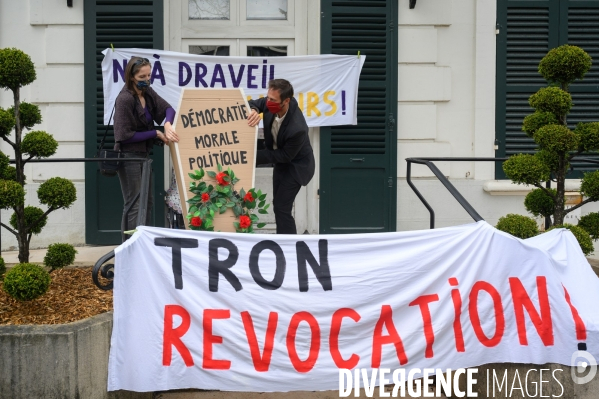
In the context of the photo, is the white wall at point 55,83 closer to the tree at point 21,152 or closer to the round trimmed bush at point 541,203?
the tree at point 21,152

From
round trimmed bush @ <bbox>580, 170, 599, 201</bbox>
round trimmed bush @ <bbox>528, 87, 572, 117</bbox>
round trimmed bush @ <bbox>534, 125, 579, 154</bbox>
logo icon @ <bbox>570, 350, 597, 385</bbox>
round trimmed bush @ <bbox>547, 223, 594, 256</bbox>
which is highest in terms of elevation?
round trimmed bush @ <bbox>528, 87, 572, 117</bbox>

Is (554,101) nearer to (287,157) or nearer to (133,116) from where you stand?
(287,157)

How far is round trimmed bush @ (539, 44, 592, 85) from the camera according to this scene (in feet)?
Answer: 19.2

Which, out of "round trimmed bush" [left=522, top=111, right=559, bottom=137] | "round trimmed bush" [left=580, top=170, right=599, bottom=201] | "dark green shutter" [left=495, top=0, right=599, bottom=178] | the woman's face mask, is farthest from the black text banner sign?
"dark green shutter" [left=495, top=0, right=599, bottom=178]

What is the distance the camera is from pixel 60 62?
8297 millimetres

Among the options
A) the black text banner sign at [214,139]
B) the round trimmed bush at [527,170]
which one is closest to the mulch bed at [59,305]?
the black text banner sign at [214,139]

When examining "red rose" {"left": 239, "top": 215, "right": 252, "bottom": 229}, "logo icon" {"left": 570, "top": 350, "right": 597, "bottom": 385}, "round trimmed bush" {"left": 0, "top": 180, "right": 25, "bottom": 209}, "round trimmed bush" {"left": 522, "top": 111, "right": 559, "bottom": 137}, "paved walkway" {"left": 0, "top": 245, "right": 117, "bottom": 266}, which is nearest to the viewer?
"logo icon" {"left": 570, "top": 350, "right": 597, "bottom": 385}

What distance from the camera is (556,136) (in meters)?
5.76

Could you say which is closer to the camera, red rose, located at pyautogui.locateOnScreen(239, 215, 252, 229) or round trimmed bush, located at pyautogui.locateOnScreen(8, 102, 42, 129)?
round trimmed bush, located at pyautogui.locateOnScreen(8, 102, 42, 129)

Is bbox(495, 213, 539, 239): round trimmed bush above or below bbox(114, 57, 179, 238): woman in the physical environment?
below

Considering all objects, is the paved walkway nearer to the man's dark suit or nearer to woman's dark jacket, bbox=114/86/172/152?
woman's dark jacket, bbox=114/86/172/152

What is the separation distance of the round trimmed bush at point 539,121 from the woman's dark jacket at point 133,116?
2950mm

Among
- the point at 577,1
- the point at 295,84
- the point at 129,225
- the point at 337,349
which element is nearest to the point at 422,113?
the point at 295,84

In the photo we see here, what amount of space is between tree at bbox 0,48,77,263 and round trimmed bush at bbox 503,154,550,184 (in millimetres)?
3317
